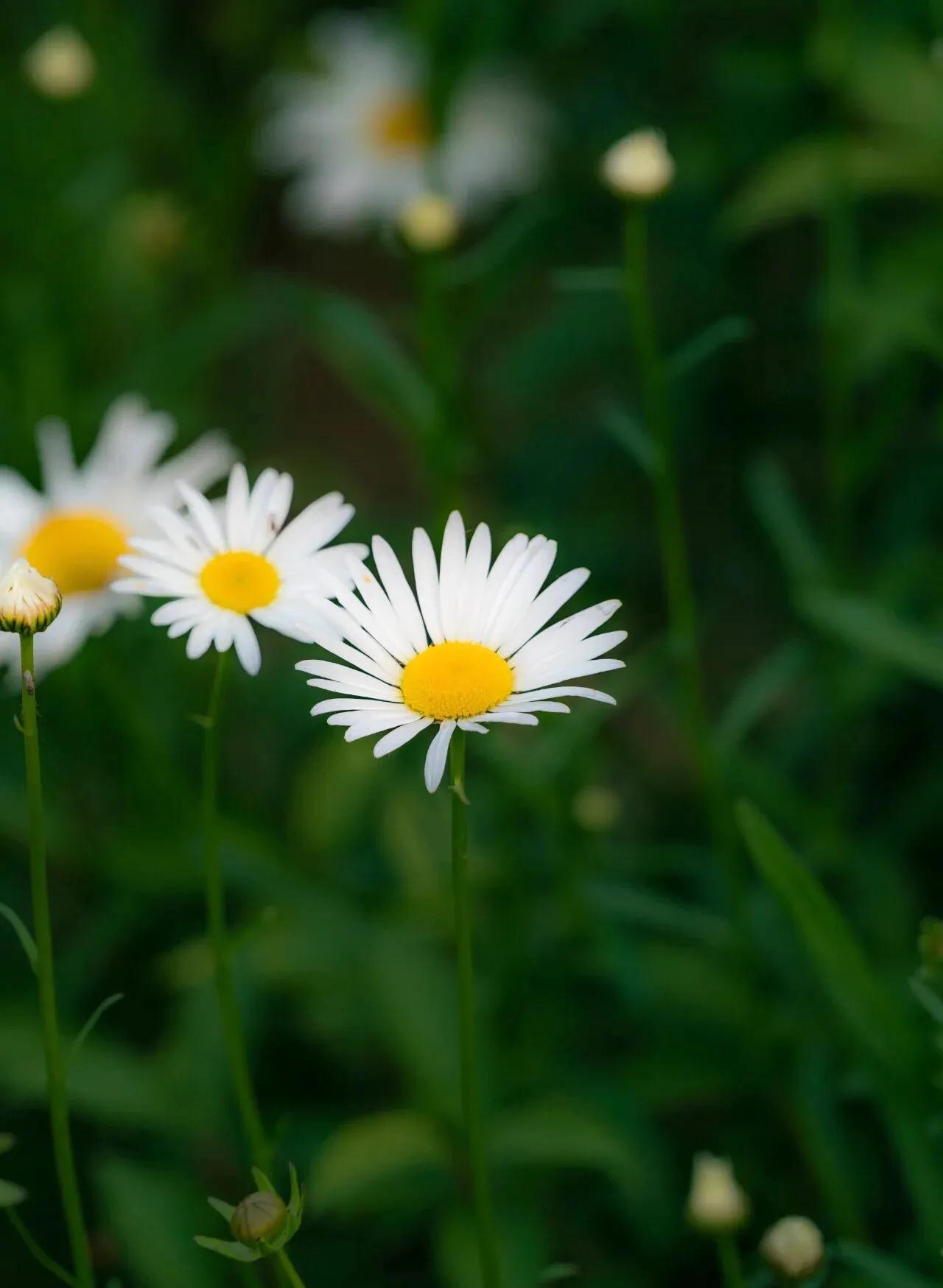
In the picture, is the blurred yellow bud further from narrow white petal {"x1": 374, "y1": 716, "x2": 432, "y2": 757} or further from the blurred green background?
narrow white petal {"x1": 374, "y1": 716, "x2": 432, "y2": 757}

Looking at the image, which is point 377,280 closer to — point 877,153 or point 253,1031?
point 877,153

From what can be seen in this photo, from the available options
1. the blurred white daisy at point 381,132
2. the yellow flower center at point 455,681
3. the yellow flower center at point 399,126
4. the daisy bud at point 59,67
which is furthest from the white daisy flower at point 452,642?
the yellow flower center at point 399,126

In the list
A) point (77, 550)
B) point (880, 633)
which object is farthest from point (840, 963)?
point (77, 550)

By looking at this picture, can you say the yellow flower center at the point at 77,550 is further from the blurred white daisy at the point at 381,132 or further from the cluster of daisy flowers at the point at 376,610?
the blurred white daisy at the point at 381,132

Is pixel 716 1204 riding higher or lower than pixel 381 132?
lower

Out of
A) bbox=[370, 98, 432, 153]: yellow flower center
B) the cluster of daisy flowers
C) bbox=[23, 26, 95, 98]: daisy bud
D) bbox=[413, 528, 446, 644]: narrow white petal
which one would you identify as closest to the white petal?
the cluster of daisy flowers

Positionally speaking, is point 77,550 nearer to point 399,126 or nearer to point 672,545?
point 672,545

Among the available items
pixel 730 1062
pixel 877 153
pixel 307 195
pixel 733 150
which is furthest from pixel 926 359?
pixel 307 195
